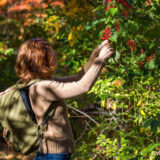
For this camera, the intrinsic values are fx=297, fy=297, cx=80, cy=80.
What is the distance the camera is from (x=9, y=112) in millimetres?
1935

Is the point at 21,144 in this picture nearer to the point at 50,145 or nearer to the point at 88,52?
the point at 50,145

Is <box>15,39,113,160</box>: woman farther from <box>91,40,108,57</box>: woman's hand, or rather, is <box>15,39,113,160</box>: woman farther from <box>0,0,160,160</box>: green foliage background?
<box>0,0,160,160</box>: green foliage background

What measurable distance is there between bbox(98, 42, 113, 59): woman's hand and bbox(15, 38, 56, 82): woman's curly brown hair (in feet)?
1.08

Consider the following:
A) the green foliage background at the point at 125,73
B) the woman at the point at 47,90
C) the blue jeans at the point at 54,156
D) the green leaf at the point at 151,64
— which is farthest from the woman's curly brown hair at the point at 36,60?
the green leaf at the point at 151,64

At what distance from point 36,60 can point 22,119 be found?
39cm

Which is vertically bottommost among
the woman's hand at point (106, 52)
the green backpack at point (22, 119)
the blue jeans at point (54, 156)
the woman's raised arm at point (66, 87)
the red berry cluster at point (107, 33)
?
the blue jeans at point (54, 156)

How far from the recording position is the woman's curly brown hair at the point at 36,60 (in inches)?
77.2

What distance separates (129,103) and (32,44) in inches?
65.8

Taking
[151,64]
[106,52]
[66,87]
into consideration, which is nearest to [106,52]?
[106,52]

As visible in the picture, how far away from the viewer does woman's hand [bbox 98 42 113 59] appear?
197cm

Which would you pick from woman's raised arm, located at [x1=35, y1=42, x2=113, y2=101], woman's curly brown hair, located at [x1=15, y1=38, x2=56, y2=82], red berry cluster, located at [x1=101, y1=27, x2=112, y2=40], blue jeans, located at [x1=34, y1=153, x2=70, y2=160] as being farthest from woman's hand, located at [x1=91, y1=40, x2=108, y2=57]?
blue jeans, located at [x1=34, y1=153, x2=70, y2=160]

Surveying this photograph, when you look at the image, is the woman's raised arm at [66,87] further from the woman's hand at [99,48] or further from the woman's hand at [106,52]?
the woman's hand at [99,48]

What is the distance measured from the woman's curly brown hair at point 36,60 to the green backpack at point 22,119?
0.08 meters

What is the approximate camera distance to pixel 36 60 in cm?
195
